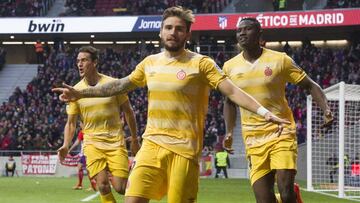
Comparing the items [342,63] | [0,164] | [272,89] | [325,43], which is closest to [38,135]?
[0,164]

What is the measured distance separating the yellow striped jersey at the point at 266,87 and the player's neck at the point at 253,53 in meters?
0.06

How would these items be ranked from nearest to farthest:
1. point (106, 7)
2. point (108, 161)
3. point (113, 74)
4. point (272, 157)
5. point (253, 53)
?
1. point (272, 157)
2. point (253, 53)
3. point (108, 161)
4. point (113, 74)
5. point (106, 7)

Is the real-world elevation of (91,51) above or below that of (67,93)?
above

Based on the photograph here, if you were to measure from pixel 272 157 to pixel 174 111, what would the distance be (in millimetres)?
2448

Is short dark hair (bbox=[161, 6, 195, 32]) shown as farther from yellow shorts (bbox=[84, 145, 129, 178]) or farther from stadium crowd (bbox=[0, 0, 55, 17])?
stadium crowd (bbox=[0, 0, 55, 17])

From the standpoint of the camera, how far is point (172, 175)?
7.18 m

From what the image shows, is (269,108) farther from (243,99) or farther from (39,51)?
(39,51)

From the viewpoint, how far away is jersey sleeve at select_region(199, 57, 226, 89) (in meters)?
7.22

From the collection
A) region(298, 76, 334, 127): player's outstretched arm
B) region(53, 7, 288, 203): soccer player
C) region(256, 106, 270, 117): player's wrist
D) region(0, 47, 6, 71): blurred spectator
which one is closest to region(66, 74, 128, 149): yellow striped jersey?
region(298, 76, 334, 127): player's outstretched arm

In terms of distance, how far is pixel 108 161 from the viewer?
36.3ft

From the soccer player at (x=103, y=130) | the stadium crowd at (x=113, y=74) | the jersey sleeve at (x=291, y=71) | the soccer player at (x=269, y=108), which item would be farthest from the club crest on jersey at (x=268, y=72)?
the stadium crowd at (x=113, y=74)

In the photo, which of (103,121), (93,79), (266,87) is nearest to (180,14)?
(266,87)

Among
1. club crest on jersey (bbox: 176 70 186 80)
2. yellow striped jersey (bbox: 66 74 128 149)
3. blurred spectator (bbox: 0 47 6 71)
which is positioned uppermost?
blurred spectator (bbox: 0 47 6 71)

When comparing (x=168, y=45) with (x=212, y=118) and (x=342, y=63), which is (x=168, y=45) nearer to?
(x=212, y=118)
